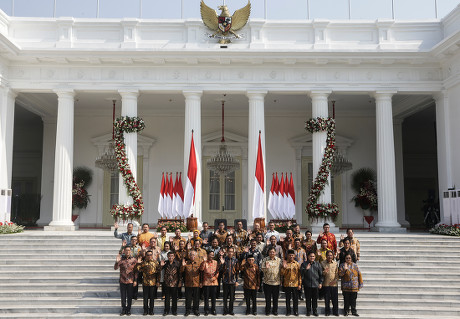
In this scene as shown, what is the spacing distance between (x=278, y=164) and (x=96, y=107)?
316 inches

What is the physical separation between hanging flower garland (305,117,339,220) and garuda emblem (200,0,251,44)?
155 inches

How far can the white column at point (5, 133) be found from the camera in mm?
14414

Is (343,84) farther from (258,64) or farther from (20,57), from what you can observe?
(20,57)

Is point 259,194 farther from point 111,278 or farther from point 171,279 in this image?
point 171,279

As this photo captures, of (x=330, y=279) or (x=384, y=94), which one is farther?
(x=384, y=94)

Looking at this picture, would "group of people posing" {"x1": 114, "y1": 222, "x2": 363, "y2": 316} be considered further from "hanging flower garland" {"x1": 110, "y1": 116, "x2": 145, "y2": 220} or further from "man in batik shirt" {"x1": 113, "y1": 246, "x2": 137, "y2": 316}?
"hanging flower garland" {"x1": 110, "y1": 116, "x2": 145, "y2": 220}

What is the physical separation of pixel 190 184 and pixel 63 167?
4.22 m

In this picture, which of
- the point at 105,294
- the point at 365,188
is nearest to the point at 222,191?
the point at 365,188

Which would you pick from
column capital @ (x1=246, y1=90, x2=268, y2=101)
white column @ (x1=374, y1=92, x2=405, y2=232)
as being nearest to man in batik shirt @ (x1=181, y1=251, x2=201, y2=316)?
column capital @ (x1=246, y1=90, x2=268, y2=101)

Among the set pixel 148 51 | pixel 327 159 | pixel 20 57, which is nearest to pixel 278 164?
pixel 327 159

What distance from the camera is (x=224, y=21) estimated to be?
48.5 feet

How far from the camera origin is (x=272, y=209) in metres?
14.1

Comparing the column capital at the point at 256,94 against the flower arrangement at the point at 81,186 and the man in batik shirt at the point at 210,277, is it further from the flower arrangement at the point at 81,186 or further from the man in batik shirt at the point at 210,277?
the flower arrangement at the point at 81,186

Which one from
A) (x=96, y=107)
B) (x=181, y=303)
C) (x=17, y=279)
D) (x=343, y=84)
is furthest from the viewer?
(x=96, y=107)
